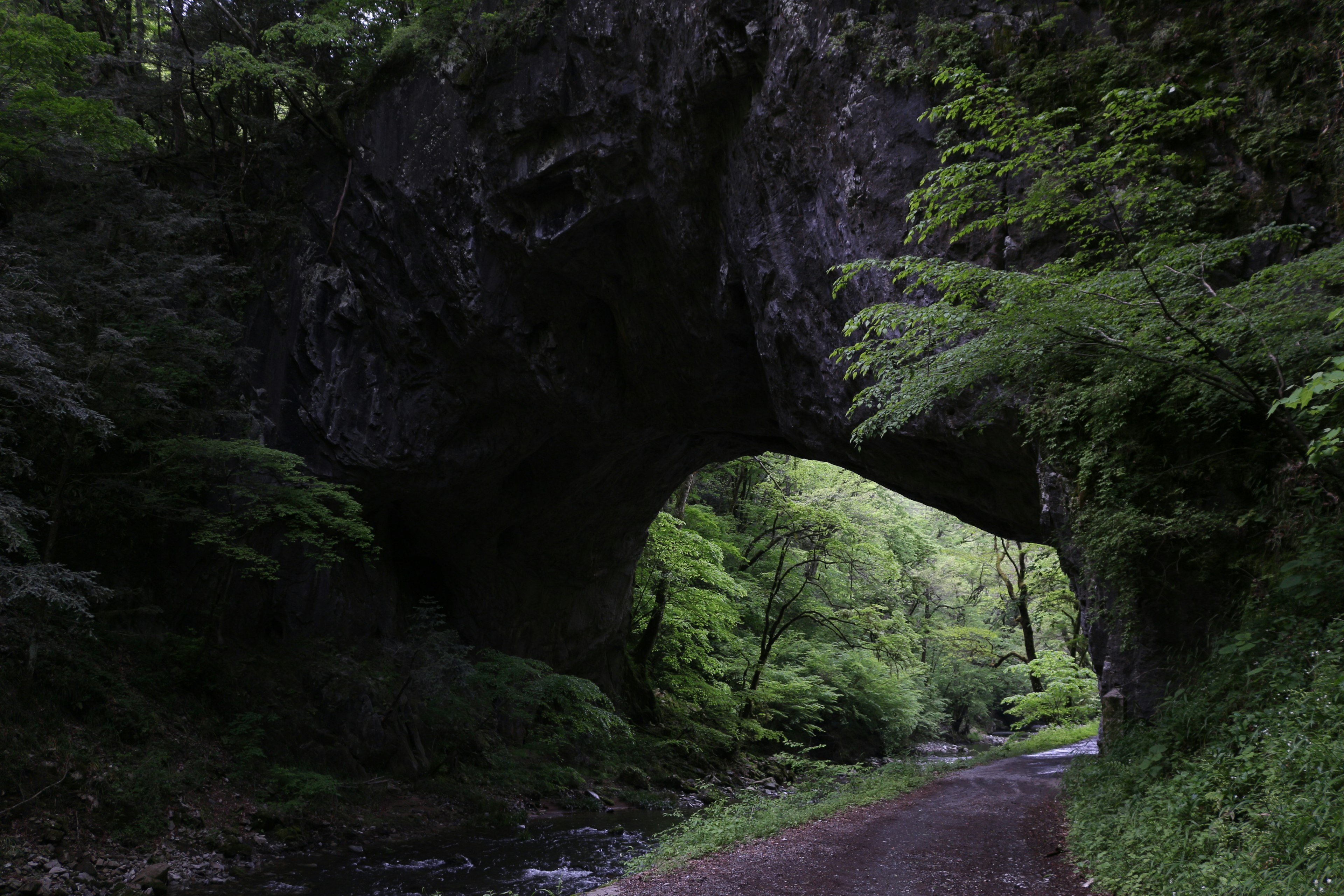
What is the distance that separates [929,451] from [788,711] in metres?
14.0

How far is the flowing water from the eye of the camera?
8.33 meters

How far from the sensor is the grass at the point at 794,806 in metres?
7.51

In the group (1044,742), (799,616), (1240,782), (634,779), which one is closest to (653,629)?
(799,616)

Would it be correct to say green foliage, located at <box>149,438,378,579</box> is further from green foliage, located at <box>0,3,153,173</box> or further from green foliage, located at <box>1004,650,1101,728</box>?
green foliage, located at <box>1004,650,1101,728</box>

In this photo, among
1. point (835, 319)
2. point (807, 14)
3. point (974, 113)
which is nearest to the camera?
point (974, 113)

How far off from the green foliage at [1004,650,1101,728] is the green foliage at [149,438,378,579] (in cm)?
1606

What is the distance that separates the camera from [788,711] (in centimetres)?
2144

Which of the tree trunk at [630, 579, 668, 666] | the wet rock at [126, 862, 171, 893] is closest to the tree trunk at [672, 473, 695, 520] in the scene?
the tree trunk at [630, 579, 668, 666]

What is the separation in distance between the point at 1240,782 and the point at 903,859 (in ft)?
9.99

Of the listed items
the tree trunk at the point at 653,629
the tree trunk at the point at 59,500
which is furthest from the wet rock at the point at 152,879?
the tree trunk at the point at 653,629

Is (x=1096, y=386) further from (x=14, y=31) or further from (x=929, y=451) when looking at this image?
(x=14, y=31)

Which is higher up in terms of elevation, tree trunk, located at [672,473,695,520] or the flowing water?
tree trunk, located at [672,473,695,520]

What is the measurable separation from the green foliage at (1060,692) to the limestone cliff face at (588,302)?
9.17 meters

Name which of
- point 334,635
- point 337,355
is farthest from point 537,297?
point 334,635
